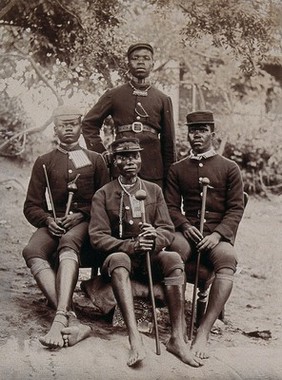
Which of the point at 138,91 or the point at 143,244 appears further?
the point at 138,91

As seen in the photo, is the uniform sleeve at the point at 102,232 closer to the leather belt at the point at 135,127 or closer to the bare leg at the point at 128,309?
the bare leg at the point at 128,309

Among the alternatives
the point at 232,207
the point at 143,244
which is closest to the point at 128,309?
the point at 143,244

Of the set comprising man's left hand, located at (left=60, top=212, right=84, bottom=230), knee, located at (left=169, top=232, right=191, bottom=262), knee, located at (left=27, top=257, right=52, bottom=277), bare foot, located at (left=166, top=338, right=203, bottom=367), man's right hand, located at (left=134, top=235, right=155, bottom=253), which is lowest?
→ bare foot, located at (left=166, top=338, right=203, bottom=367)

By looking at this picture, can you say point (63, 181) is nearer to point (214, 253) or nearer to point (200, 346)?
point (214, 253)

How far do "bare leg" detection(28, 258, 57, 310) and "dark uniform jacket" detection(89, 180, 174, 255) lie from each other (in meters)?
0.27

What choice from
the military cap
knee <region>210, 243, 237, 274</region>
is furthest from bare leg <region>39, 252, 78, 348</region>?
the military cap

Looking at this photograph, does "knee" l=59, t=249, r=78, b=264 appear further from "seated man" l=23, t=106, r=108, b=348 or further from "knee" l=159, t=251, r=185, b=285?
"knee" l=159, t=251, r=185, b=285

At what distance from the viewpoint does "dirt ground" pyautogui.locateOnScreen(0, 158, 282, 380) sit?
2.77 m

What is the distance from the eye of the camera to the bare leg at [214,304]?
294 centimetres

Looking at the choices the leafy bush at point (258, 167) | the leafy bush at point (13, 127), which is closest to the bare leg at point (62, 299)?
the leafy bush at point (13, 127)

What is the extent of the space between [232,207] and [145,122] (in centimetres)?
70

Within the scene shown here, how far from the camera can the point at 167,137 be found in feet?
11.6

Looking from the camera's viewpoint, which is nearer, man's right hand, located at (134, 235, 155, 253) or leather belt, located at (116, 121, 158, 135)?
man's right hand, located at (134, 235, 155, 253)

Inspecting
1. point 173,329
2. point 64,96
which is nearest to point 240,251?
point 173,329
